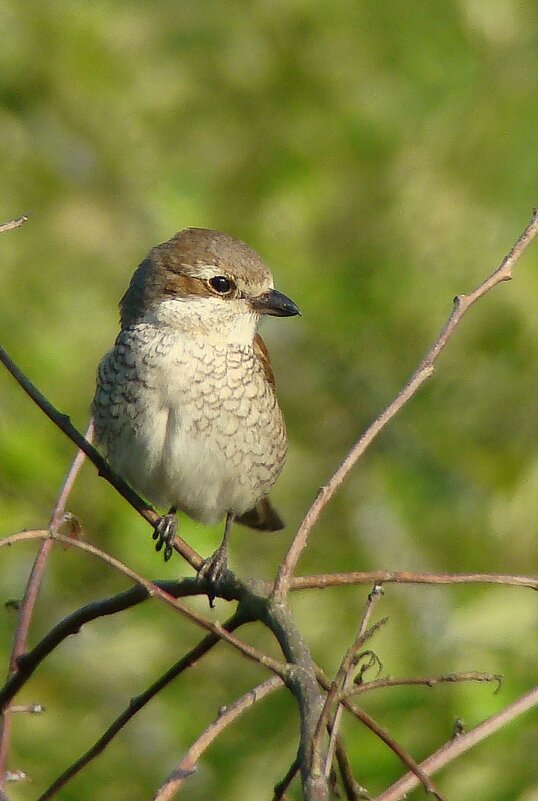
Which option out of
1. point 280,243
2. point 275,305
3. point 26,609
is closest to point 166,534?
point 275,305

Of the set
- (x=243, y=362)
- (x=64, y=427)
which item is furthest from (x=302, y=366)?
(x=64, y=427)

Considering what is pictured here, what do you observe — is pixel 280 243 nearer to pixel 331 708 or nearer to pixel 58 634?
pixel 58 634

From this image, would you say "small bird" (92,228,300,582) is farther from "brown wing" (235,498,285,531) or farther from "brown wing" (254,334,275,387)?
"brown wing" (235,498,285,531)

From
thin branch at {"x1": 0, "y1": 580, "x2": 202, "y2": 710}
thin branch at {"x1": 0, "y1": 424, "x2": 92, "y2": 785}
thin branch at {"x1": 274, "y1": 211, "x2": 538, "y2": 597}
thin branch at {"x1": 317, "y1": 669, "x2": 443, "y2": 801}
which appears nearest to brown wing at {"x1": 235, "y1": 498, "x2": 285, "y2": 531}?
thin branch at {"x1": 0, "y1": 424, "x2": 92, "y2": 785}

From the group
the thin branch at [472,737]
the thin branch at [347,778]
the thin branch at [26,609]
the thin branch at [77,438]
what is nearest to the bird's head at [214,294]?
the thin branch at [77,438]

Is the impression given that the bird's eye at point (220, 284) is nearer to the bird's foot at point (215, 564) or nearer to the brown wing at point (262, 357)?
the brown wing at point (262, 357)

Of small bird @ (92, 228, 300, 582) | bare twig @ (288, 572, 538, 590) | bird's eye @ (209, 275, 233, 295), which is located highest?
bird's eye @ (209, 275, 233, 295)
